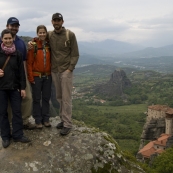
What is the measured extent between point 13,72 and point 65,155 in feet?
8.52

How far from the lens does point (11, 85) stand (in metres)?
6.70

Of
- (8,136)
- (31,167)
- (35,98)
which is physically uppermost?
(35,98)

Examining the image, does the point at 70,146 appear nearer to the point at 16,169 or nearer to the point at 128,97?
the point at 16,169

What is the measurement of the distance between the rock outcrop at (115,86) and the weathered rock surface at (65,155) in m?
133

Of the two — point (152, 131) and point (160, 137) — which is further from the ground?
point (160, 137)

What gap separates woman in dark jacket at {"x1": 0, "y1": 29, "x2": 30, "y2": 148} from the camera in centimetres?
651

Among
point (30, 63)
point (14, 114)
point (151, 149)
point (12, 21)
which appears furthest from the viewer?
point (151, 149)

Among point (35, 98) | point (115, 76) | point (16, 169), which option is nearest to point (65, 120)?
point (35, 98)

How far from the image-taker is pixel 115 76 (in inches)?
5886

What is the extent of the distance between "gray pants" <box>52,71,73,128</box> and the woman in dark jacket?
1.19 m

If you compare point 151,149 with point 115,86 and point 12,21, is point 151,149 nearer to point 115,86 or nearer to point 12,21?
point 12,21

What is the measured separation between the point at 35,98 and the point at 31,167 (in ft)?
7.52

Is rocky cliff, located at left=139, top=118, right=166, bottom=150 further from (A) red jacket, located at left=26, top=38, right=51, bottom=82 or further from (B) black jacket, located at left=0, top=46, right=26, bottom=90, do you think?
(B) black jacket, located at left=0, top=46, right=26, bottom=90

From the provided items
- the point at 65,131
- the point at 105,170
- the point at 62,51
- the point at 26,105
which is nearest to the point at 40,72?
the point at 62,51
